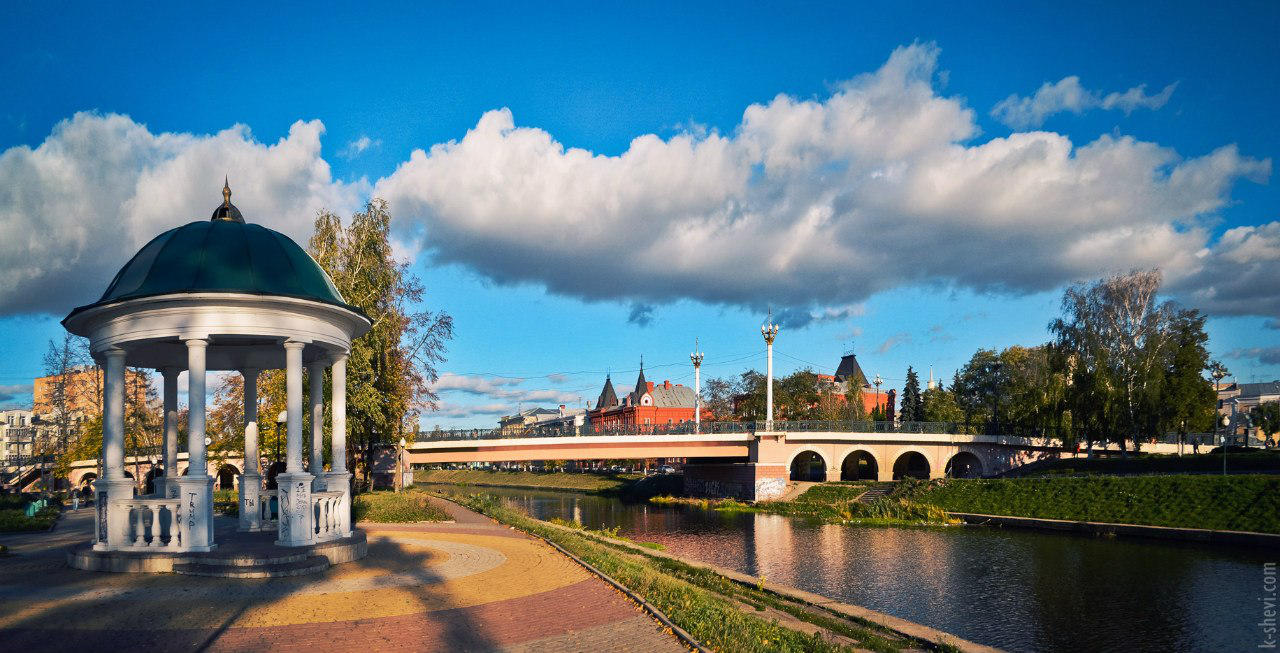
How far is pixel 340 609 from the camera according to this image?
516 inches

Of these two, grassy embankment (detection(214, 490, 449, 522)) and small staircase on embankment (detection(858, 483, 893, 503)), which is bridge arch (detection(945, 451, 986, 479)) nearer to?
small staircase on embankment (detection(858, 483, 893, 503))

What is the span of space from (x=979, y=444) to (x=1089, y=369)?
47.2ft

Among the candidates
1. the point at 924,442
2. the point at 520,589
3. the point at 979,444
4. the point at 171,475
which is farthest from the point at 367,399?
the point at 979,444

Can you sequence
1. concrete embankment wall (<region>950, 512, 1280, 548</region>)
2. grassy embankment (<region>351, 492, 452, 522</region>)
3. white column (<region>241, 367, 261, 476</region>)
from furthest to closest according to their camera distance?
1. concrete embankment wall (<region>950, 512, 1280, 548</region>)
2. grassy embankment (<region>351, 492, 452, 522</region>)
3. white column (<region>241, 367, 261, 476</region>)

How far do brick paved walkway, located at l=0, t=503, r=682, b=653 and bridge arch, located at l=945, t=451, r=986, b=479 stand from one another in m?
60.8

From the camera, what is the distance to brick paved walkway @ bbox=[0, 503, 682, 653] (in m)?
11.2

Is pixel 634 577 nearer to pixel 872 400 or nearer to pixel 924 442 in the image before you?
pixel 924 442

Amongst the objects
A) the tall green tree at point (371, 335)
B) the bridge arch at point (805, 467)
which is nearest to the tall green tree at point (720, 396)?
the bridge arch at point (805, 467)

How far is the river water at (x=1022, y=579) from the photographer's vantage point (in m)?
18.1

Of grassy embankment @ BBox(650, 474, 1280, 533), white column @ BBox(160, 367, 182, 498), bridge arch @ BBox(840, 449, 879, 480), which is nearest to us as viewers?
white column @ BBox(160, 367, 182, 498)

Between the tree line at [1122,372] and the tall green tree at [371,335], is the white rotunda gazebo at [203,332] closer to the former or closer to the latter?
the tall green tree at [371,335]

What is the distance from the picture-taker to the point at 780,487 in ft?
201

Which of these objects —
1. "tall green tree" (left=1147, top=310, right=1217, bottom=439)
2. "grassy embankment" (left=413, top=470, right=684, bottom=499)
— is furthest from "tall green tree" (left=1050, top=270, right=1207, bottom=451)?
"grassy embankment" (left=413, top=470, right=684, bottom=499)

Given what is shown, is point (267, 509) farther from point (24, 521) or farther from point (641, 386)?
point (641, 386)
